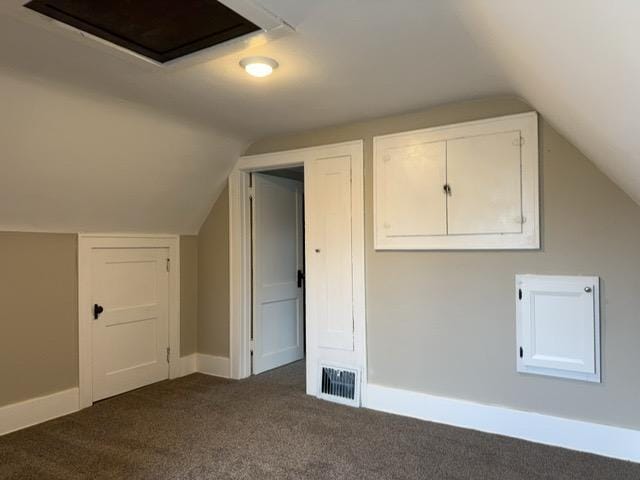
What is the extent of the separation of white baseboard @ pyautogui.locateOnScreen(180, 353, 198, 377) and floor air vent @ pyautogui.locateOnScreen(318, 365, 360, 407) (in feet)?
4.83

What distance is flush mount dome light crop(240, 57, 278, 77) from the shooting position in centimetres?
227

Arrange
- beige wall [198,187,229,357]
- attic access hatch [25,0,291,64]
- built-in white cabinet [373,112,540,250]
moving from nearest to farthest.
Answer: attic access hatch [25,0,291,64], built-in white cabinet [373,112,540,250], beige wall [198,187,229,357]

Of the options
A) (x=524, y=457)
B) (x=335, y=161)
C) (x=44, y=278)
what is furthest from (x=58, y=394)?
(x=524, y=457)

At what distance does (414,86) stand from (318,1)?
3.74 ft

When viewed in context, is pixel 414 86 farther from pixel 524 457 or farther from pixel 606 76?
pixel 524 457

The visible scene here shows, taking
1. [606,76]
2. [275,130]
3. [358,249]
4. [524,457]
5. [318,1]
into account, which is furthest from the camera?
[275,130]

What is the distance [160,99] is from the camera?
9.40ft

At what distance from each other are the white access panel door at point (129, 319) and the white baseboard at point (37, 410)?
22cm

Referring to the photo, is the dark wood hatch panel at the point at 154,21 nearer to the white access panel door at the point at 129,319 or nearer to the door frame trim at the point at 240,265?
the door frame trim at the point at 240,265

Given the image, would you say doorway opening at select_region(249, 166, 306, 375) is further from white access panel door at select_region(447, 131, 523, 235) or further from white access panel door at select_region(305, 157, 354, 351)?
white access panel door at select_region(447, 131, 523, 235)

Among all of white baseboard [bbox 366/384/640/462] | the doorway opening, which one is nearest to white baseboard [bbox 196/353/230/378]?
the doorway opening

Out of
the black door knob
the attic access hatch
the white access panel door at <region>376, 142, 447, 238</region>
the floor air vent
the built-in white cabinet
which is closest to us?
the attic access hatch

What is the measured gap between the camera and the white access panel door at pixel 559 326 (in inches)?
103

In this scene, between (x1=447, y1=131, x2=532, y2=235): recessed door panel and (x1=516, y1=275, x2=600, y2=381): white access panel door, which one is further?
(x1=447, y1=131, x2=532, y2=235): recessed door panel
